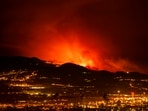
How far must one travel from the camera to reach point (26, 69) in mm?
164000

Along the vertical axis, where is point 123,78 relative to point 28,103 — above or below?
above

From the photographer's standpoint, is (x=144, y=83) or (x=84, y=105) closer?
(x=84, y=105)

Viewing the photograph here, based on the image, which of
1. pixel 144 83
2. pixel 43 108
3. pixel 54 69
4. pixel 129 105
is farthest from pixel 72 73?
pixel 43 108

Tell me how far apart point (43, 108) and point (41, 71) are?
45.9 meters

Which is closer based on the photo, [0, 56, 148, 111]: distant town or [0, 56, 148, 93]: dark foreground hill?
[0, 56, 148, 111]: distant town

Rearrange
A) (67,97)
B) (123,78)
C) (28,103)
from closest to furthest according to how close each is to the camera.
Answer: (28,103), (67,97), (123,78)

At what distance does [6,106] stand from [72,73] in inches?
1933

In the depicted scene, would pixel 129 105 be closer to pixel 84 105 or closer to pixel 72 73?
pixel 84 105

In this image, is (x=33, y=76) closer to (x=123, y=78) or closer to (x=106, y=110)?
(x=123, y=78)

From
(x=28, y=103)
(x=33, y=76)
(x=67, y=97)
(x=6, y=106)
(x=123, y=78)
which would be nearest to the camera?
(x=6, y=106)

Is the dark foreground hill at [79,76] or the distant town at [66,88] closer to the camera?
the distant town at [66,88]

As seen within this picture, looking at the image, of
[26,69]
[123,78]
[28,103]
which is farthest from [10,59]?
[28,103]

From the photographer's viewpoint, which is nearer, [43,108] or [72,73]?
[43,108]

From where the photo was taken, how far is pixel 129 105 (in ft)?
440
